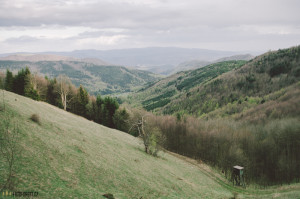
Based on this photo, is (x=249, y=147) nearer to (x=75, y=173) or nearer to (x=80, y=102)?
(x=75, y=173)

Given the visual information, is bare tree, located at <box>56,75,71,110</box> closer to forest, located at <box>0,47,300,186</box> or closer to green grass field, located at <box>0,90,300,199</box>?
forest, located at <box>0,47,300,186</box>

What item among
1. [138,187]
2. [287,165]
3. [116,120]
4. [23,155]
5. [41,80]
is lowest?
[287,165]

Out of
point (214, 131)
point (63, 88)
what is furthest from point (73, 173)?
point (63, 88)

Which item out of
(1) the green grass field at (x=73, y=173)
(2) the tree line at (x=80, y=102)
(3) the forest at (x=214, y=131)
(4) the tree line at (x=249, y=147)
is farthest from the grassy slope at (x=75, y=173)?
(2) the tree line at (x=80, y=102)

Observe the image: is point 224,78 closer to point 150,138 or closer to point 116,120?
point 116,120

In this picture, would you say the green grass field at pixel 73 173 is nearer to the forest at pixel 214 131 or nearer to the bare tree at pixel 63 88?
the forest at pixel 214 131

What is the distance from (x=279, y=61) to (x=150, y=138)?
572 feet

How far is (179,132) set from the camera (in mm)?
76000

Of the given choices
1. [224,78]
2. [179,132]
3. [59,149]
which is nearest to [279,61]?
[224,78]

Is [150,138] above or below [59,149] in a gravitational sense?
below

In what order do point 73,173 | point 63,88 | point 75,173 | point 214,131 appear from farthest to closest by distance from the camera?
point 63,88
point 214,131
point 75,173
point 73,173

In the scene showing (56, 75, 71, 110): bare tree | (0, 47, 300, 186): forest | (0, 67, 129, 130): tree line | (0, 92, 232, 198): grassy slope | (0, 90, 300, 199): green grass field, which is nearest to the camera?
(0, 90, 300, 199): green grass field

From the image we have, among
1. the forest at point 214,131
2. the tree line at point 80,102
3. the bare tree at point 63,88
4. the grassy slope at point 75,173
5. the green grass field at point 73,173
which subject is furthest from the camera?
the tree line at point 80,102

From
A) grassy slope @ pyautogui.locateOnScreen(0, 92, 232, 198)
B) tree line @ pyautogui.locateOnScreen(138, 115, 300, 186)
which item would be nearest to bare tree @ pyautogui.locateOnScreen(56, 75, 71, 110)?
tree line @ pyautogui.locateOnScreen(138, 115, 300, 186)
